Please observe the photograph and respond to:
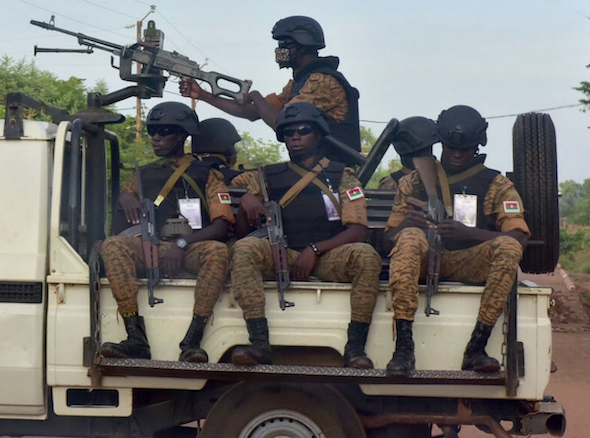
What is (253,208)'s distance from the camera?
17.3 feet

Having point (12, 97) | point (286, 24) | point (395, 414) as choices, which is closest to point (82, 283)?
point (12, 97)

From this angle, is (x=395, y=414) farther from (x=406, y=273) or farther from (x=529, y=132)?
(x=529, y=132)

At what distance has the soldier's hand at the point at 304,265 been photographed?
5.06 metres

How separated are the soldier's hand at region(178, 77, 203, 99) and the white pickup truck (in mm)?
1775

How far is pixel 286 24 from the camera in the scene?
653cm

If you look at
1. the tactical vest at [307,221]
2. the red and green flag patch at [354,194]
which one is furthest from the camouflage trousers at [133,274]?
the red and green flag patch at [354,194]

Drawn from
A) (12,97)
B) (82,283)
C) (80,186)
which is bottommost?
(82,283)

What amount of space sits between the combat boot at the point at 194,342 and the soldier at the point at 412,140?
6.65 ft

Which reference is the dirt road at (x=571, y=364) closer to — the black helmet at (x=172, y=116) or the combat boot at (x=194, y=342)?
the combat boot at (x=194, y=342)

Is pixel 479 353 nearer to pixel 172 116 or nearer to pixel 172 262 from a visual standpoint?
pixel 172 262

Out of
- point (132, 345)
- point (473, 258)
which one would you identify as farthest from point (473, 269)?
point (132, 345)

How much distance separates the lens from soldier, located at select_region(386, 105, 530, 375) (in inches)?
184

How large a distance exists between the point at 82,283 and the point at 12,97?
1107mm

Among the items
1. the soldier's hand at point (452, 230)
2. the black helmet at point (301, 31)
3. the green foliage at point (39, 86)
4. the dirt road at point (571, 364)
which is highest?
the green foliage at point (39, 86)
